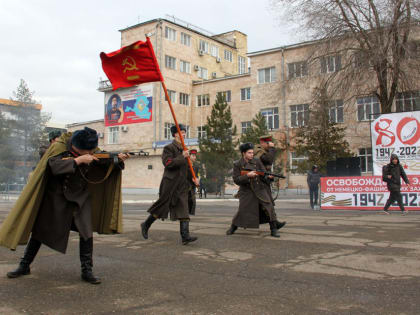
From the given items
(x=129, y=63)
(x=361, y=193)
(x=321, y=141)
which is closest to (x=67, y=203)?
(x=129, y=63)

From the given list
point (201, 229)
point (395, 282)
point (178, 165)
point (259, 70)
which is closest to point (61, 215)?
point (178, 165)

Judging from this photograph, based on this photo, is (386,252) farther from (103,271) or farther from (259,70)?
(259,70)

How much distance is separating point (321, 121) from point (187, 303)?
69.7 feet

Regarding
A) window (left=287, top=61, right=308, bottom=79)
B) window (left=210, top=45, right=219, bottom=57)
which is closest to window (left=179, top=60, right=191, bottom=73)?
window (left=210, top=45, right=219, bottom=57)

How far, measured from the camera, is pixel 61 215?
448cm

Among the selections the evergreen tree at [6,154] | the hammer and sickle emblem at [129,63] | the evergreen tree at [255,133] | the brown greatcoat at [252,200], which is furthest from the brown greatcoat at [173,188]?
the evergreen tree at [6,154]

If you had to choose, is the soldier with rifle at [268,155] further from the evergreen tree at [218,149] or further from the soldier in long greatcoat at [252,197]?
the evergreen tree at [218,149]

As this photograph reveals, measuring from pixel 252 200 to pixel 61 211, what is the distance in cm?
417

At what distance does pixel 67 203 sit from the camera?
14.9 ft

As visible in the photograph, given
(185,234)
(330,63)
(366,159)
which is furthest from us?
(366,159)

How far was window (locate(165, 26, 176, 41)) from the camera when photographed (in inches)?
1795

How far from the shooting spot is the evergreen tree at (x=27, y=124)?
5141 cm

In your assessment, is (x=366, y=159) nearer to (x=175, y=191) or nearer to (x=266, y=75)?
(x=266, y=75)

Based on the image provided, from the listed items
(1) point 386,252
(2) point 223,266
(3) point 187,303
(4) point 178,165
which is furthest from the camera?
(4) point 178,165
